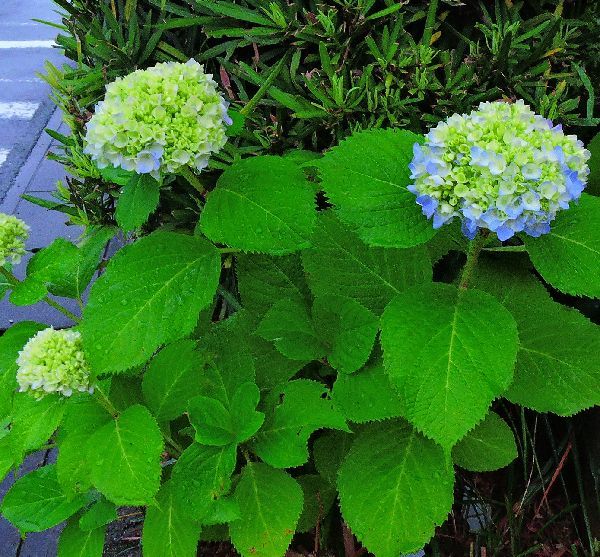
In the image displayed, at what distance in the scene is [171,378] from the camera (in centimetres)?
162

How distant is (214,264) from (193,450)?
1.59ft

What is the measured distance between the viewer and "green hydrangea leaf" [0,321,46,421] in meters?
1.58

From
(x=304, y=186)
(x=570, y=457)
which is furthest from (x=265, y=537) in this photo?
(x=570, y=457)

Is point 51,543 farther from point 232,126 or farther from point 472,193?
point 472,193

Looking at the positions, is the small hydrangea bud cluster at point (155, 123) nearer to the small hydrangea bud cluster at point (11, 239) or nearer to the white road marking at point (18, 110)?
the small hydrangea bud cluster at point (11, 239)

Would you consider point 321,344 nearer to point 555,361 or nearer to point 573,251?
point 555,361

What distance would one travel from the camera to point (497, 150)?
1.12 m

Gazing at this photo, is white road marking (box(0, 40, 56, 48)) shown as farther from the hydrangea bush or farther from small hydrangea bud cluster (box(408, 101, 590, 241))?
small hydrangea bud cluster (box(408, 101, 590, 241))

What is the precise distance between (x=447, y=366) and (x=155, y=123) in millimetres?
768

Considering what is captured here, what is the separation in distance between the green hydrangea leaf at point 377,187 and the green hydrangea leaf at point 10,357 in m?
0.91

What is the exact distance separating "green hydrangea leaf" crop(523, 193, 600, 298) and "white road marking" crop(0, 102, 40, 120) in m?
4.63

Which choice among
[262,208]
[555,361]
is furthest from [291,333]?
[555,361]

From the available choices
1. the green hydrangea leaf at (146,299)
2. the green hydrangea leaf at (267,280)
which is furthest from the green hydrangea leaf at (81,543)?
the green hydrangea leaf at (267,280)

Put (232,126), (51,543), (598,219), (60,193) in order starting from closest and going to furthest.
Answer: (598,219) < (232,126) < (51,543) < (60,193)
